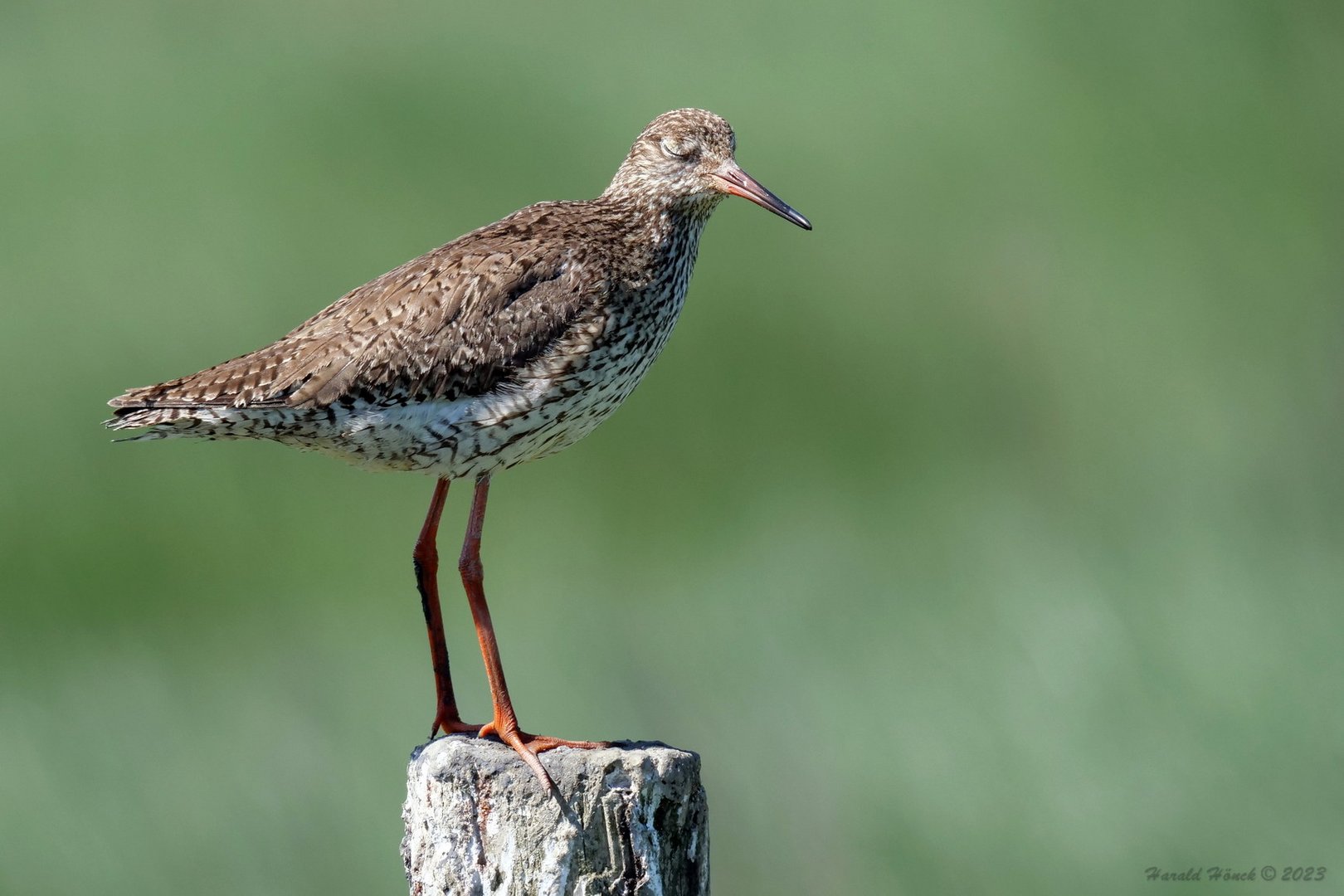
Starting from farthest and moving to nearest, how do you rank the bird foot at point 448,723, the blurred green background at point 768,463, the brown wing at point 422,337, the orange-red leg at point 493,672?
the blurred green background at point 768,463 → the bird foot at point 448,723 → the brown wing at point 422,337 → the orange-red leg at point 493,672

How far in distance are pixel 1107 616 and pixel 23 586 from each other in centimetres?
642

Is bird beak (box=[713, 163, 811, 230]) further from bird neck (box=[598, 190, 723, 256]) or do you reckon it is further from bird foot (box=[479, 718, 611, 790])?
bird foot (box=[479, 718, 611, 790])

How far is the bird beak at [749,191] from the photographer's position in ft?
20.8

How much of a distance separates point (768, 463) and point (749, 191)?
4541 mm

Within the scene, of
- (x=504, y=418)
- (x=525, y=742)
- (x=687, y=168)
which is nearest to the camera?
(x=525, y=742)

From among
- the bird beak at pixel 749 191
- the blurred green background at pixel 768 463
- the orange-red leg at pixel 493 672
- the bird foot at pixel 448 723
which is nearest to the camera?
the orange-red leg at pixel 493 672

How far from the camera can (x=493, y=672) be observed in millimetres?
5758

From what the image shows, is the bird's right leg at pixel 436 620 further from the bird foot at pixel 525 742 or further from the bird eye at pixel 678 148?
the bird eye at pixel 678 148

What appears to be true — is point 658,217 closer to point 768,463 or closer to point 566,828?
point 566,828

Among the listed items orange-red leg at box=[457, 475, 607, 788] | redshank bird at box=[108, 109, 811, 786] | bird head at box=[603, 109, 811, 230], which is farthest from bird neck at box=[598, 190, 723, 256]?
orange-red leg at box=[457, 475, 607, 788]

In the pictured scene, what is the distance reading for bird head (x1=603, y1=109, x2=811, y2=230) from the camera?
643cm

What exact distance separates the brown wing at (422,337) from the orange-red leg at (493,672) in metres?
0.48

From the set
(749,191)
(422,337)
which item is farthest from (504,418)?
(749,191)

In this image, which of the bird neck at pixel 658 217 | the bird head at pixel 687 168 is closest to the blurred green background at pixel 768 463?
the bird neck at pixel 658 217
